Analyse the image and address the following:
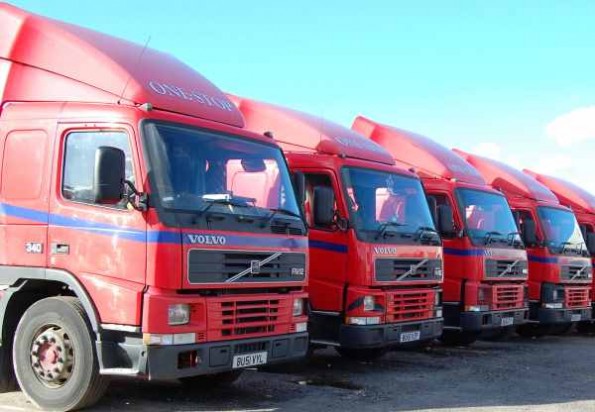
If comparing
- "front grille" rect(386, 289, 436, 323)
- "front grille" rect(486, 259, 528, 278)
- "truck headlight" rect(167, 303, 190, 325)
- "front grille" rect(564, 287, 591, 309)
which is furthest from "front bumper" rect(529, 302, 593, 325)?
"truck headlight" rect(167, 303, 190, 325)

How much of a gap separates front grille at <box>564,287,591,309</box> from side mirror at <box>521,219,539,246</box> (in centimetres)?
106

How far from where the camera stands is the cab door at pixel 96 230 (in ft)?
20.9

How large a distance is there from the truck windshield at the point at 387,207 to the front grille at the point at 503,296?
188 cm

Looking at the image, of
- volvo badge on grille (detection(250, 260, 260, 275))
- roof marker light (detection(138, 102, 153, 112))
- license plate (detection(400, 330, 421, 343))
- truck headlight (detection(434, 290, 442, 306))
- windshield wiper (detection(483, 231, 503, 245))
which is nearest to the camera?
roof marker light (detection(138, 102, 153, 112))

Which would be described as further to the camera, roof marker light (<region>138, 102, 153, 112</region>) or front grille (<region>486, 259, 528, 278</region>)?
front grille (<region>486, 259, 528, 278</region>)

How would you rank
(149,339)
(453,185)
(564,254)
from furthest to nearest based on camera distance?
(564,254), (453,185), (149,339)

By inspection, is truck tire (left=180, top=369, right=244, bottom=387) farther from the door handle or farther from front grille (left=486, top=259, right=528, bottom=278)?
front grille (left=486, top=259, right=528, bottom=278)

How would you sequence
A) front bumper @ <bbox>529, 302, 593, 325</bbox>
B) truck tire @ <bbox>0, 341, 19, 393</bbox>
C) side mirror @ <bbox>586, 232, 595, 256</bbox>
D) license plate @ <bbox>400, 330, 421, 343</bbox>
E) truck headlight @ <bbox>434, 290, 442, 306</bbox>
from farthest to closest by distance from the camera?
side mirror @ <bbox>586, 232, 595, 256</bbox> < front bumper @ <bbox>529, 302, 593, 325</bbox> < truck headlight @ <bbox>434, 290, 442, 306</bbox> < license plate @ <bbox>400, 330, 421, 343</bbox> < truck tire @ <bbox>0, 341, 19, 393</bbox>

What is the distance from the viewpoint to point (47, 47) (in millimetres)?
7289

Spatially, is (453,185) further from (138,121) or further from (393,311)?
(138,121)

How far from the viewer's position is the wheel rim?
6.68 meters

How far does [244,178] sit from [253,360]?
1727 millimetres

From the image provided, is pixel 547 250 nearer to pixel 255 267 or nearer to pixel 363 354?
pixel 363 354

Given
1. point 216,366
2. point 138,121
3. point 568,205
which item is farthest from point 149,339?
point 568,205
